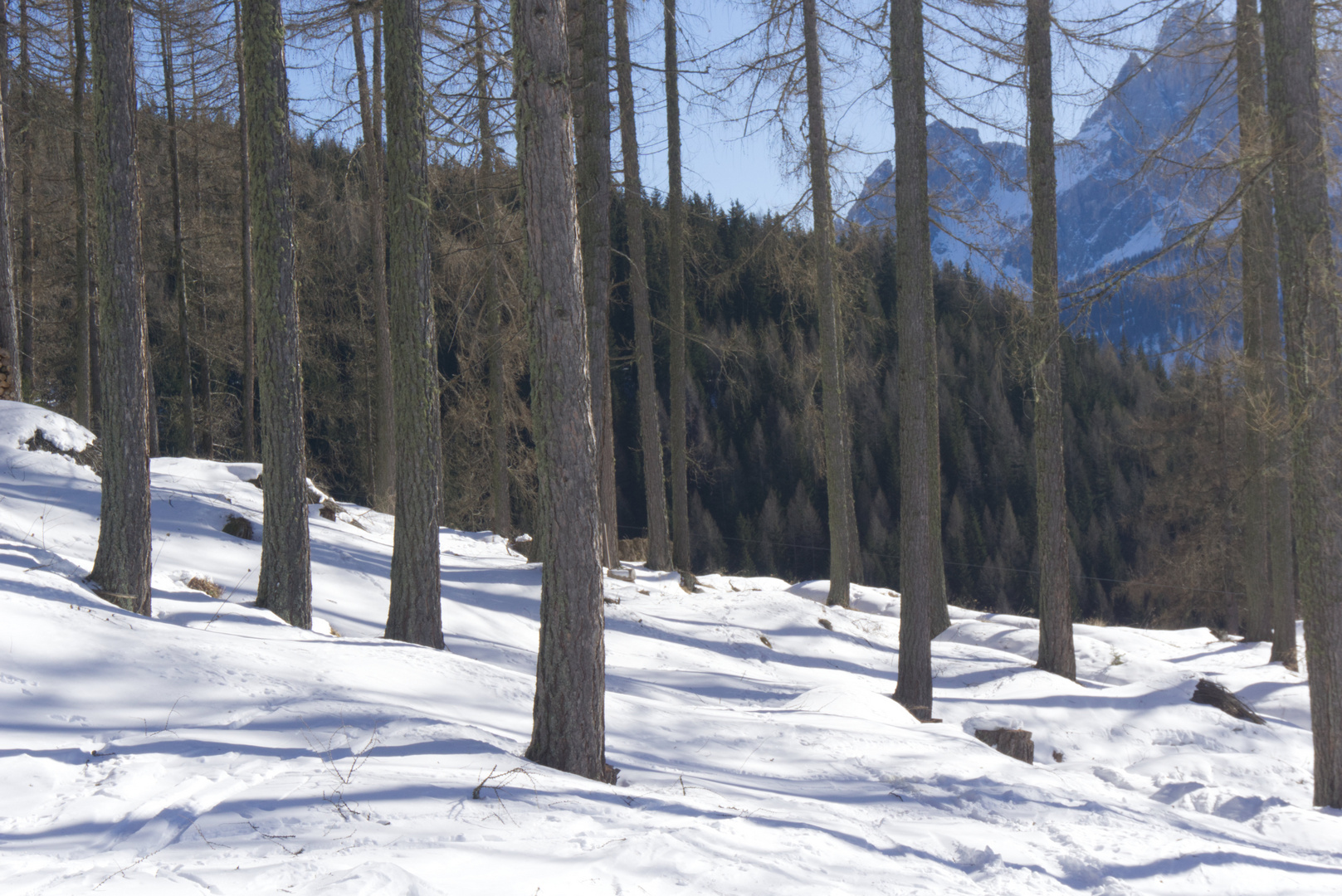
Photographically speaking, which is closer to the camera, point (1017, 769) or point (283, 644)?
point (283, 644)

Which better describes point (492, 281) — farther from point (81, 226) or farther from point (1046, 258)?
point (1046, 258)

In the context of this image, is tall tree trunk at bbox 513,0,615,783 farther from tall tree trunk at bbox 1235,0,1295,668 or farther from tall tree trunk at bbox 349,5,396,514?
tall tree trunk at bbox 349,5,396,514

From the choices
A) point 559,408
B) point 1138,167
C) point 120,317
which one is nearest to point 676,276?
point 1138,167

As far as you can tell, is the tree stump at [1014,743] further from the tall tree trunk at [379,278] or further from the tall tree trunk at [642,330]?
the tall tree trunk at [379,278]

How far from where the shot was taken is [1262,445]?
12.1m

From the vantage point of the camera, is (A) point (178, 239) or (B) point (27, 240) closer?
(B) point (27, 240)

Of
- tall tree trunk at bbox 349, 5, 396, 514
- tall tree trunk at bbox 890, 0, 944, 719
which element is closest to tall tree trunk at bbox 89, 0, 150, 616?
tall tree trunk at bbox 890, 0, 944, 719

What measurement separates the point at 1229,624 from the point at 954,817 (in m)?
19.6

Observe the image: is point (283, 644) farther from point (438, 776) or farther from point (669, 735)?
point (669, 735)

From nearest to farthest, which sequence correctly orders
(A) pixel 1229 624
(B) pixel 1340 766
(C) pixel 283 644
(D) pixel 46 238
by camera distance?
(C) pixel 283 644 → (B) pixel 1340 766 → (D) pixel 46 238 → (A) pixel 1229 624

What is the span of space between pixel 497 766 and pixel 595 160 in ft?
26.9

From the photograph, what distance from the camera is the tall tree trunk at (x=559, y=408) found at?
4.32 meters

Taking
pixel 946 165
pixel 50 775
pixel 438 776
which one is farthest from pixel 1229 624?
pixel 50 775

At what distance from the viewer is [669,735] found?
5.90 meters
